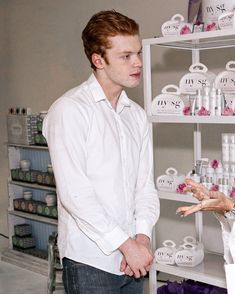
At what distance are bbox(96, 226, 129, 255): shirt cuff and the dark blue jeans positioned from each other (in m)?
0.09

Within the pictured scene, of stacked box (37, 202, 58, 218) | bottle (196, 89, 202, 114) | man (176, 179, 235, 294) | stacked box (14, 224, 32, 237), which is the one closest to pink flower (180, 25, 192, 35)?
bottle (196, 89, 202, 114)

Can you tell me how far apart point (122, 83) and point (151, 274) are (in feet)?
4.25

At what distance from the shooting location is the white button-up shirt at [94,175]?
144 cm

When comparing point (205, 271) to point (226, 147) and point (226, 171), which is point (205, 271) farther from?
point (226, 147)

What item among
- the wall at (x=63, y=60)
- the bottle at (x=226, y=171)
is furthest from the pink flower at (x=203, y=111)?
the wall at (x=63, y=60)

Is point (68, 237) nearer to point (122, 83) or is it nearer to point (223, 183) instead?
point (122, 83)

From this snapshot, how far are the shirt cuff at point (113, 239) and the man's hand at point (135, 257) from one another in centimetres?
2

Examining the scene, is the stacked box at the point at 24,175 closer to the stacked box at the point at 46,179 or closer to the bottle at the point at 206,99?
the stacked box at the point at 46,179

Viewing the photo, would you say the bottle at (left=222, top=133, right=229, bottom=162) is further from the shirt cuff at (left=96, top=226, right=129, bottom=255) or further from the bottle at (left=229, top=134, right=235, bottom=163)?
the shirt cuff at (left=96, top=226, right=129, bottom=255)

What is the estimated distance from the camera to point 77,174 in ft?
4.71

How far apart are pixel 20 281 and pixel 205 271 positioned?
181 cm

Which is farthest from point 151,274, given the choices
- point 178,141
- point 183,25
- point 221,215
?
point 221,215

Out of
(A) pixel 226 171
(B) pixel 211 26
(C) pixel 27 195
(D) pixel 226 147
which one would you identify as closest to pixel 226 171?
(A) pixel 226 171

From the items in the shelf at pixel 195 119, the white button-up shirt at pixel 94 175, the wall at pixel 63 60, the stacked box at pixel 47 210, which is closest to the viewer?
the white button-up shirt at pixel 94 175
